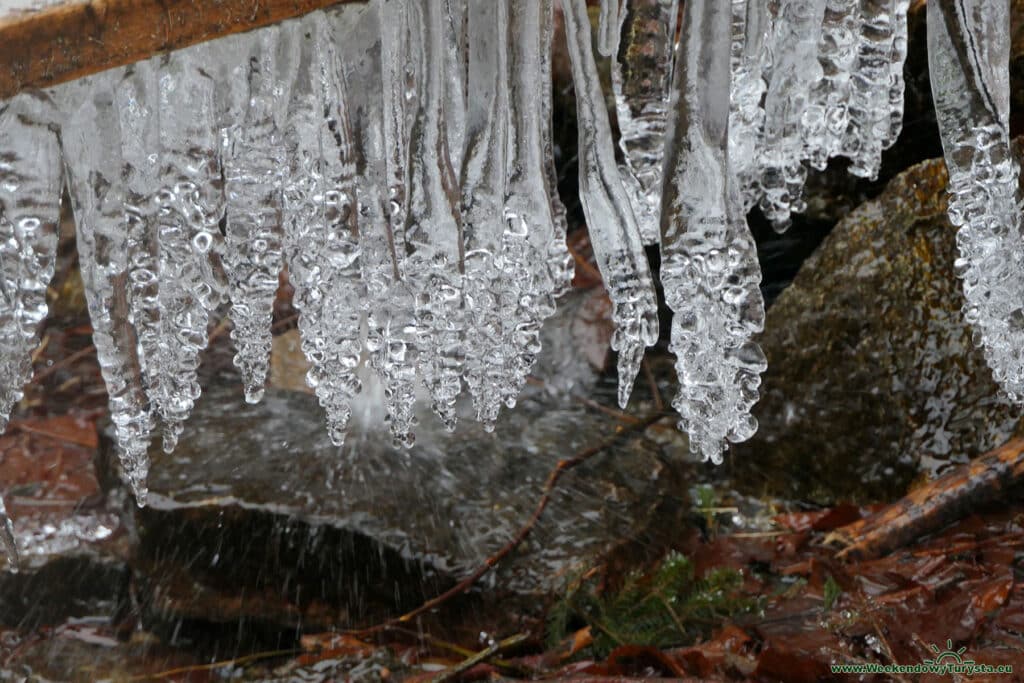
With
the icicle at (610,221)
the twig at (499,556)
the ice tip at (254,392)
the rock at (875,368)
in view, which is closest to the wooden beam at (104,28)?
the icicle at (610,221)

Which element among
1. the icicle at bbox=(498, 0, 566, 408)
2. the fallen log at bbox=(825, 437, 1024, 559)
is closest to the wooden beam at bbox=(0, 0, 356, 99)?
the icicle at bbox=(498, 0, 566, 408)

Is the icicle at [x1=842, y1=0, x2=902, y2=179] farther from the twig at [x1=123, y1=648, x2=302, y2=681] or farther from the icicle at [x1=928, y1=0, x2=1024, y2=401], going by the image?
the twig at [x1=123, y1=648, x2=302, y2=681]

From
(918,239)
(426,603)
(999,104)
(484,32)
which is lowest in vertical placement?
(426,603)

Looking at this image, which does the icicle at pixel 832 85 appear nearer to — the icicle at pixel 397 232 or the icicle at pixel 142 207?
the icicle at pixel 397 232

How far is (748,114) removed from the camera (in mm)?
2637

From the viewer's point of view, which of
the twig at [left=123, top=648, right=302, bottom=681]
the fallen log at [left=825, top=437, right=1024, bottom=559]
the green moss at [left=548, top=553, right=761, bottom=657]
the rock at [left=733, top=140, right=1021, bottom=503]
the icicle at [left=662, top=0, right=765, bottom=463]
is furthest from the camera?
the rock at [left=733, top=140, right=1021, bottom=503]

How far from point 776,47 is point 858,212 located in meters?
1.64

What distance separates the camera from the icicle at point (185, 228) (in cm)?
205

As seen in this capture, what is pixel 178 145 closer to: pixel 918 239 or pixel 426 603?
pixel 426 603

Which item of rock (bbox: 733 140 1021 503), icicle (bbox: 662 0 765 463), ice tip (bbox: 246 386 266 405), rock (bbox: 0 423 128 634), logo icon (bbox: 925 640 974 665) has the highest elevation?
icicle (bbox: 662 0 765 463)

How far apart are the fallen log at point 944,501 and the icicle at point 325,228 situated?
175cm

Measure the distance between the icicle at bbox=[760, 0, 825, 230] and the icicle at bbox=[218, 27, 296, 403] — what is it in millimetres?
1155

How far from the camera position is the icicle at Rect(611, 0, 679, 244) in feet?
6.21

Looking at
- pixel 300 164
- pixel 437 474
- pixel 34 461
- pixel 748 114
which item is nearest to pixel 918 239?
pixel 748 114
